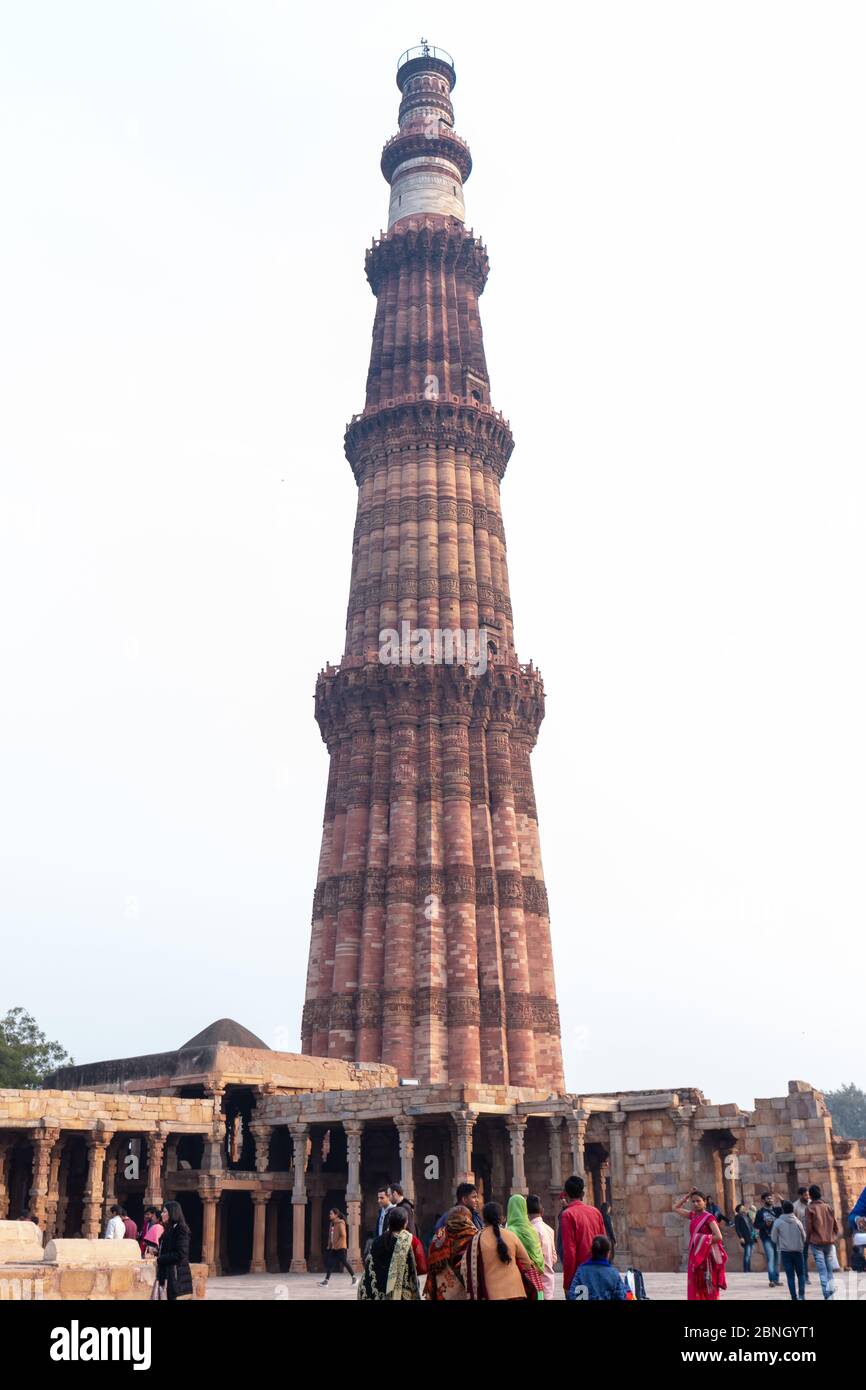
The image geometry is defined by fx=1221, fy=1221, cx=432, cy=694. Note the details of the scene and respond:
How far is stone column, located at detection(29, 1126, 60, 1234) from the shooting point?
2575cm

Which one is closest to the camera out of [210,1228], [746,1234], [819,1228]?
[819,1228]

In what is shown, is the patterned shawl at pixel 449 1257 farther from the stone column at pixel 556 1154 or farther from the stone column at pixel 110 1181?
the stone column at pixel 110 1181

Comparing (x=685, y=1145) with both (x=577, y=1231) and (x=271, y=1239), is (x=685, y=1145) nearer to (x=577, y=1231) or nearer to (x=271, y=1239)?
(x=271, y=1239)

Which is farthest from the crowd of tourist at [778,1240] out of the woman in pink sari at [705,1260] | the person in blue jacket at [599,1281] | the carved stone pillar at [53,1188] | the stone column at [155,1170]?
the carved stone pillar at [53,1188]

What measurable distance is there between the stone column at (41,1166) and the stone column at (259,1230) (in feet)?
18.4

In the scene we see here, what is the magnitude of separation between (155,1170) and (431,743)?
1983 cm

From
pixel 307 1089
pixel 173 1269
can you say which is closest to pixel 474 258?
pixel 307 1089

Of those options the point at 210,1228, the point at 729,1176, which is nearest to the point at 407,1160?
the point at 210,1228

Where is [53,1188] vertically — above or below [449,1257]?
above

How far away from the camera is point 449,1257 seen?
834 centimetres

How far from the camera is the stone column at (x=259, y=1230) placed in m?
29.5

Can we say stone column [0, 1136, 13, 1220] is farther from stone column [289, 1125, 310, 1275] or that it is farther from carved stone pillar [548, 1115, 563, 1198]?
carved stone pillar [548, 1115, 563, 1198]

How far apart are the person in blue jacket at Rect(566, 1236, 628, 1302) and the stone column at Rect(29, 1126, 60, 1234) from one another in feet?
68.4
